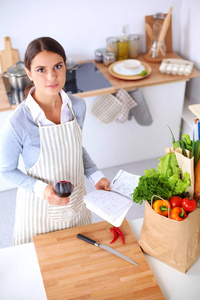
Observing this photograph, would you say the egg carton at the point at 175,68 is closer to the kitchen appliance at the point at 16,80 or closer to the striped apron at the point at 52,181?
the kitchen appliance at the point at 16,80

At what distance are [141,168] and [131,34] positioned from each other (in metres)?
1.22

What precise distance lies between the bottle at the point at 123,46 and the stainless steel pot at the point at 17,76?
910 millimetres

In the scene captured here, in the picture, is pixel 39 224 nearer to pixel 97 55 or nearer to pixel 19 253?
pixel 19 253

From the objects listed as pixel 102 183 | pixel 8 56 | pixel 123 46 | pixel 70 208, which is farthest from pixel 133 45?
pixel 70 208

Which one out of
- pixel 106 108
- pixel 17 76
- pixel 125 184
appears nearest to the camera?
pixel 125 184

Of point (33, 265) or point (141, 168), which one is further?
point (141, 168)

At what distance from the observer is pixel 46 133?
62.1 inches

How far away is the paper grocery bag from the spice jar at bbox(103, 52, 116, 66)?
2.05m

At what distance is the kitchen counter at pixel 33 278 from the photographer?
1377 mm

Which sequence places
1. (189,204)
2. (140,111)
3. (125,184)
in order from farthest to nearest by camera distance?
(140,111)
(125,184)
(189,204)

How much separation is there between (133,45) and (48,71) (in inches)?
78.6

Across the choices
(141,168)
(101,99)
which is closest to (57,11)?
(101,99)

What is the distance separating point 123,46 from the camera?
10.8 ft

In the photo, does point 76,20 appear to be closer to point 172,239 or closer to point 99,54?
point 99,54
